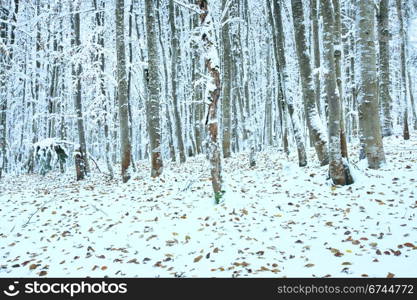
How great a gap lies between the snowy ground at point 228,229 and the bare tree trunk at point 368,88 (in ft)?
1.83

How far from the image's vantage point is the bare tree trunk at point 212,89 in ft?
23.0

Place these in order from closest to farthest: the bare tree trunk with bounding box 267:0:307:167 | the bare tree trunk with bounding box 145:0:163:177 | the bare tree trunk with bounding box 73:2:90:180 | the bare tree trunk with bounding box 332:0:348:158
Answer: the bare tree trunk with bounding box 332:0:348:158, the bare tree trunk with bounding box 145:0:163:177, the bare tree trunk with bounding box 267:0:307:167, the bare tree trunk with bounding box 73:2:90:180

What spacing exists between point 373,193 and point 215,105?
4.11m

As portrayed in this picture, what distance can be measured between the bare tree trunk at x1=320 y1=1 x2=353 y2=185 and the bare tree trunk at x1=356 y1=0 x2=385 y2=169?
752 millimetres

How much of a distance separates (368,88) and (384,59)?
6.58 metres

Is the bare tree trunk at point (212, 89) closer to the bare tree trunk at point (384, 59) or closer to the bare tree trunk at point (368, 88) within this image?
the bare tree trunk at point (368, 88)

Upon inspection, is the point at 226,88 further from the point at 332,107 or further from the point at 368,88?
the point at 368,88

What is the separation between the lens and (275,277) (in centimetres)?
404

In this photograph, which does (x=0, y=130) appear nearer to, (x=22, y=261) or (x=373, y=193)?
(x=22, y=261)

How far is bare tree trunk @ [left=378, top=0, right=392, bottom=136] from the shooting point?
1259cm

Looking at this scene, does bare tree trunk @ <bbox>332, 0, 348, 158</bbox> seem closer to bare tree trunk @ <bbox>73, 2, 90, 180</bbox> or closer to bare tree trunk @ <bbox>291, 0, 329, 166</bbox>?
bare tree trunk @ <bbox>291, 0, 329, 166</bbox>

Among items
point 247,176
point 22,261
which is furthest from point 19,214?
point 247,176

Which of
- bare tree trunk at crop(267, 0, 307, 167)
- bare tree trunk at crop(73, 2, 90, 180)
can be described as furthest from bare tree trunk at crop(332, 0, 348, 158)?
bare tree trunk at crop(73, 2, 90, 180)

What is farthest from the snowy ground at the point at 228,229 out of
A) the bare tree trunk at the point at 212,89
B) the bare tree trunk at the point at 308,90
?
the bare tree trunk at the point at 308,90
